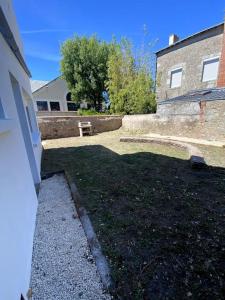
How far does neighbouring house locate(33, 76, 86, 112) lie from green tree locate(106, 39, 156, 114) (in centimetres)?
864

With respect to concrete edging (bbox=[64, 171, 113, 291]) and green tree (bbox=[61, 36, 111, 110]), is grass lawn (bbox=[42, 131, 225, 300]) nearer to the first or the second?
concrete edging (bbox=[64, 171, 113, 291])

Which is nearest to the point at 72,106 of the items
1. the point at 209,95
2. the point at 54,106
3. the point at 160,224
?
the point at 54,106

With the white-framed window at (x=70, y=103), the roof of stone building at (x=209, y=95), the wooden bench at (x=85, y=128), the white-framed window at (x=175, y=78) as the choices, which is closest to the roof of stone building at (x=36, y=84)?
the white-framed window at (x=70, y=103)

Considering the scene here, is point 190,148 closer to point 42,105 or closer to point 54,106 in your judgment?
point 54,106

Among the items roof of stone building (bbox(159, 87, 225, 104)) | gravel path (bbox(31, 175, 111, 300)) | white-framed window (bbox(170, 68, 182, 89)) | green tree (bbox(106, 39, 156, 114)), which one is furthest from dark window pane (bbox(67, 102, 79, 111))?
gravel path (bbox(31, 175, 111, 300))

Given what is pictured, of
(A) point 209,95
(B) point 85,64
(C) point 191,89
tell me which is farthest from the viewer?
(B) point 85,64

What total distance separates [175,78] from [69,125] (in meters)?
10.4

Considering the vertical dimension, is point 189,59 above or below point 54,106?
above

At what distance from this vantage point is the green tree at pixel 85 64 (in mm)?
17766

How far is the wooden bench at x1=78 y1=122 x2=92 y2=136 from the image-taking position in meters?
10.9

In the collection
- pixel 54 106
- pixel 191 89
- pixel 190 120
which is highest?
pixel 191 89

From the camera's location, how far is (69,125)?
1095cm

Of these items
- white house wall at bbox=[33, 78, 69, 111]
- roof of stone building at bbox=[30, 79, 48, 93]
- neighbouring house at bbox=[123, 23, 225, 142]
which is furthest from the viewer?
roof of stone building at bbox=[30, 79, 48, 93]

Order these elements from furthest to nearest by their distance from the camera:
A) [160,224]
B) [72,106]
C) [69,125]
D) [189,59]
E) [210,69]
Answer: [72,106], [189,59], [210,69], [69,125], [160,224]
